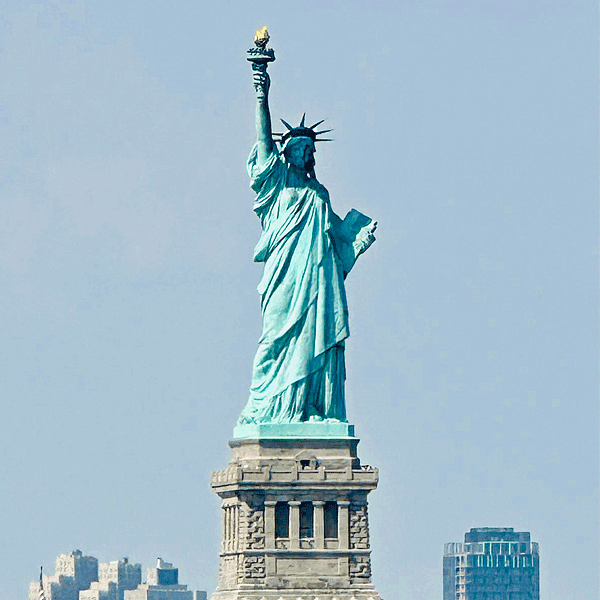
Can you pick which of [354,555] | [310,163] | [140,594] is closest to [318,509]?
[354,555]

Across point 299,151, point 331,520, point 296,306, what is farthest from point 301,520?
point 299,151

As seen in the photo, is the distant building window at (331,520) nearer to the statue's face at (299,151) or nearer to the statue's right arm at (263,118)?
the statue's face at (299,151)

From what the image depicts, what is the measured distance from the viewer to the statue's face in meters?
105

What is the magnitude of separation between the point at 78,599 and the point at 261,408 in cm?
8645

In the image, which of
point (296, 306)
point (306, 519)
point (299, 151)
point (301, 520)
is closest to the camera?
point (301, 520)

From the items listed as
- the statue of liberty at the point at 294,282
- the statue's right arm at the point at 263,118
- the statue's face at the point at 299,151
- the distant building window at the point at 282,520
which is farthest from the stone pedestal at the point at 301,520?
the statue's right arm at the point at 263,118

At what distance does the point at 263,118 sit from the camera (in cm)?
10450

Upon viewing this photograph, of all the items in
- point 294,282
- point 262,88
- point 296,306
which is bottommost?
point 296,306

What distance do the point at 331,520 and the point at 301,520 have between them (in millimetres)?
760

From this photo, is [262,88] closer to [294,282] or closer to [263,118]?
[263,118]

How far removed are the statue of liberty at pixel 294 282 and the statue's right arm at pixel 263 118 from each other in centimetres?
2

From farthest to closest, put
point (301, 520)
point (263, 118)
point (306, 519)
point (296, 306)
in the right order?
point (296, 306), point (263, 118), point (306, 519), point (301, 520)

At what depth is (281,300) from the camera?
105125mm

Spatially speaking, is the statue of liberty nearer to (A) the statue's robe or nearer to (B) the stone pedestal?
(A) the statue's robe
